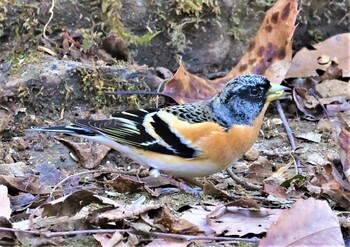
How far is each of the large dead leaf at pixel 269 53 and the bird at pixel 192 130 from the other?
99cm

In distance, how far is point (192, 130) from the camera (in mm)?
4320

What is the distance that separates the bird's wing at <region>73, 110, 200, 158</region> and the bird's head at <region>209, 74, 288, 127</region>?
0.31 m

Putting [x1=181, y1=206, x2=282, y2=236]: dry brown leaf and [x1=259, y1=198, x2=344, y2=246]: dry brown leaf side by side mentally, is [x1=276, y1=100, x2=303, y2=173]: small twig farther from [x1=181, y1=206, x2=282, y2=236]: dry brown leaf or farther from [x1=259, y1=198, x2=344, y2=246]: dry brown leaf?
[x1=259, y1=198, x2=344, y2=246]: dry brown leaf

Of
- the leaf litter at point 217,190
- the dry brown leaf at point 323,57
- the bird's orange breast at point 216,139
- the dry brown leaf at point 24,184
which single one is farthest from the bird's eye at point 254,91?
the dry brown leaf at point 323,57

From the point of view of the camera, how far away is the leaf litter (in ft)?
10.9

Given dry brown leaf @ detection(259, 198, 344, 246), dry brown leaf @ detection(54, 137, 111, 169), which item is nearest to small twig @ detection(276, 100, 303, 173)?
dry brown leaf @ detection(54, 137, 111, 169)

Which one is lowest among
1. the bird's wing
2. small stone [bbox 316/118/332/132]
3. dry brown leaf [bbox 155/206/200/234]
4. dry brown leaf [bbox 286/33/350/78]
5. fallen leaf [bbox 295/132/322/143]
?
fallen leaf [bbox 295/132/322/143]

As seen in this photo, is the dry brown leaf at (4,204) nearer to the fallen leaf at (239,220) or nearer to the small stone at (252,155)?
the fallen leaf at (239,220)

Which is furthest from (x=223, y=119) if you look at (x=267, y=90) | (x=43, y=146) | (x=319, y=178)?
(x=43, y=146)

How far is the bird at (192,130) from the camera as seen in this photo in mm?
4266

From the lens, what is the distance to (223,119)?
4441 mm

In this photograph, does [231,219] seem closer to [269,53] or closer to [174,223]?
[174,223]

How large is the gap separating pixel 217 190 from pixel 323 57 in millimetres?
2734

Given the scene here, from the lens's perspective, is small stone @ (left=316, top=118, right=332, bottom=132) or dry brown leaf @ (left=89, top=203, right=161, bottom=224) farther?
small stone @ (left=316, top=118, right=332, bottom=132)
